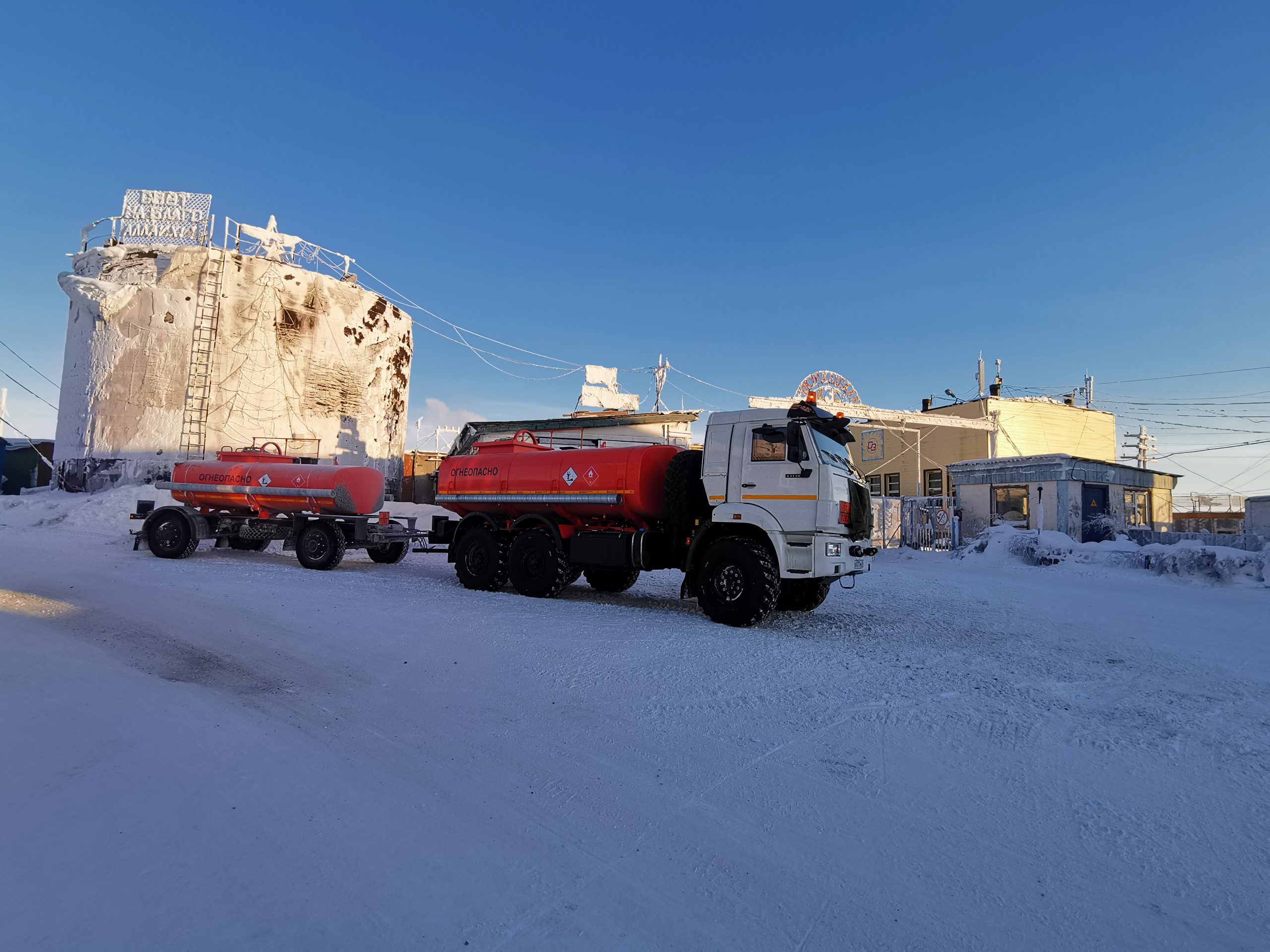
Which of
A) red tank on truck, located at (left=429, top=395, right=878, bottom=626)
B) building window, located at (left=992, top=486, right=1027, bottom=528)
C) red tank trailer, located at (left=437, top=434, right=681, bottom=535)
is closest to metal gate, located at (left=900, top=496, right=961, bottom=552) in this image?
building window, located at (left=992, top=486, right=1027, bottom=528)

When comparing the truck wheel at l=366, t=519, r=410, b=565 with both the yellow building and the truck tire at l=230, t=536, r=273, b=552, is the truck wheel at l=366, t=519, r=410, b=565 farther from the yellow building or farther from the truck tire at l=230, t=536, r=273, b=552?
the yellow building

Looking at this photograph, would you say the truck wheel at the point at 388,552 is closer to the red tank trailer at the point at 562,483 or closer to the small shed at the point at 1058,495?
the red tank trailer at the point at 562,483

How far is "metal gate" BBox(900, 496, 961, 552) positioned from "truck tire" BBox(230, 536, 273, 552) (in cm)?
2223

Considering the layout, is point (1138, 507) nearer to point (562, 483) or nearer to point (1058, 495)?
point (1058, 495)

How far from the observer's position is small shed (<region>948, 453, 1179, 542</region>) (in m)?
23.5

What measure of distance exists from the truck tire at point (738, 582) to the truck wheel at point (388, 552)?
28.5ft

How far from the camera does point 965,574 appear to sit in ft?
54.5

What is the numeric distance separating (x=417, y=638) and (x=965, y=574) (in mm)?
14399

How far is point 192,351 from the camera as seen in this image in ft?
83.6

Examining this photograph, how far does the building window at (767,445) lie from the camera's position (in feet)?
28.7

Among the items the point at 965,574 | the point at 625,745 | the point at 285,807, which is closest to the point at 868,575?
the point at 965,574

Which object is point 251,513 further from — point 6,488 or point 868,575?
point 6,488

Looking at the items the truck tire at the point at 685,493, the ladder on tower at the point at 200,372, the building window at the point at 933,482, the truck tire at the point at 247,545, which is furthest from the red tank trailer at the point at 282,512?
the building window at the point at 933,482

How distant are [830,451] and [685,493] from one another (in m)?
2.15
